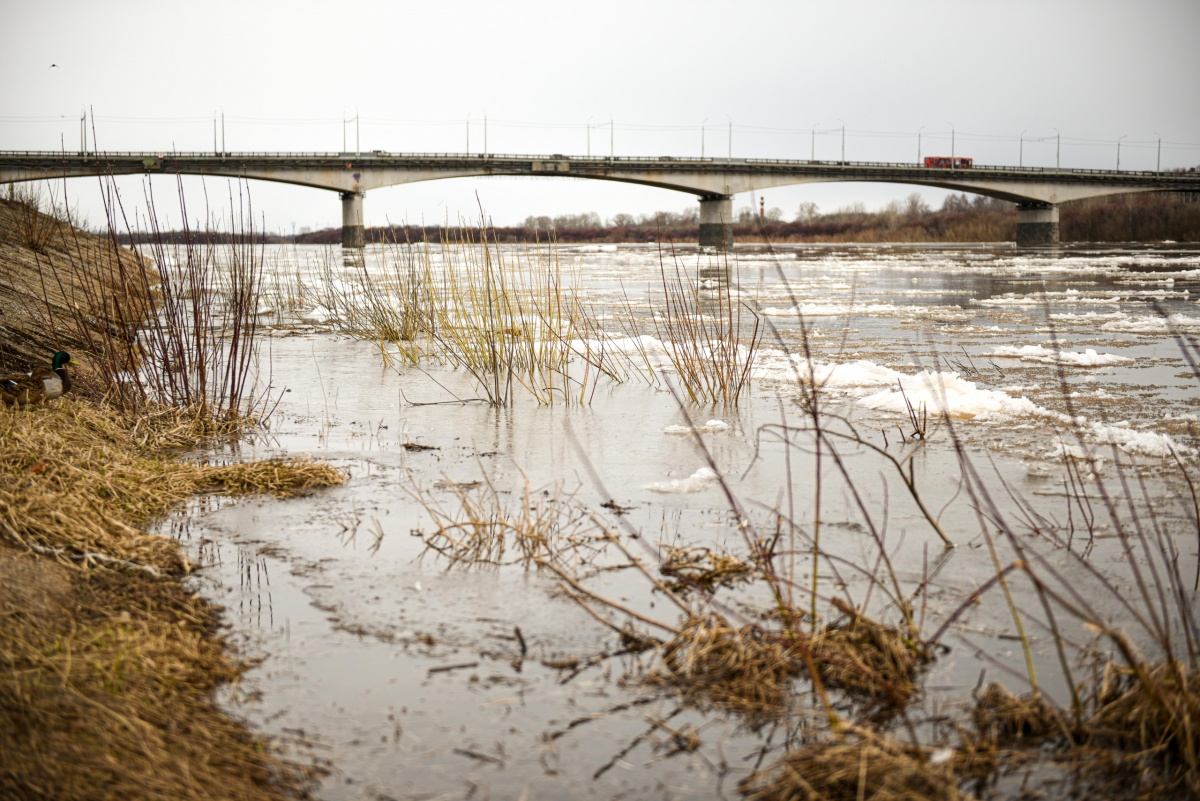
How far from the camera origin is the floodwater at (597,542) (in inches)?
125

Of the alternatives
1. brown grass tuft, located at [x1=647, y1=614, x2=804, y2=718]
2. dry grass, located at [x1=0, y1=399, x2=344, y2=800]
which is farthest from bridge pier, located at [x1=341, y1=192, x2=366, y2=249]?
brown grass tuft, located at [x1=647, y1=614, x2=804, y2=718]

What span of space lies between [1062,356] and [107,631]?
9.70 m

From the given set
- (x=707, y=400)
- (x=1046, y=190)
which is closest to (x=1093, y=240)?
(x=1046, y=190)

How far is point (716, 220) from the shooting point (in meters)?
75.8

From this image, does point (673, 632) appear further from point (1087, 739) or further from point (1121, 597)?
point (1121, 597)

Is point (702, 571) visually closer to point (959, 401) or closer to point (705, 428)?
point (705, 428)

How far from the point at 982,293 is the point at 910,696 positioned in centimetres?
2015

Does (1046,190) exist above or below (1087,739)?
above

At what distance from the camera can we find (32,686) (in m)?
3.03

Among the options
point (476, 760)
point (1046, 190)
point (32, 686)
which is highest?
point (1046, 190)

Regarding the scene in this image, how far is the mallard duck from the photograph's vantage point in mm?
7312

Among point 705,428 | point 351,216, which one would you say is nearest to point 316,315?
point 705,428

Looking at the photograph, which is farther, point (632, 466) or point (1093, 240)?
point (1093, 240)

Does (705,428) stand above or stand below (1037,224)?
below
